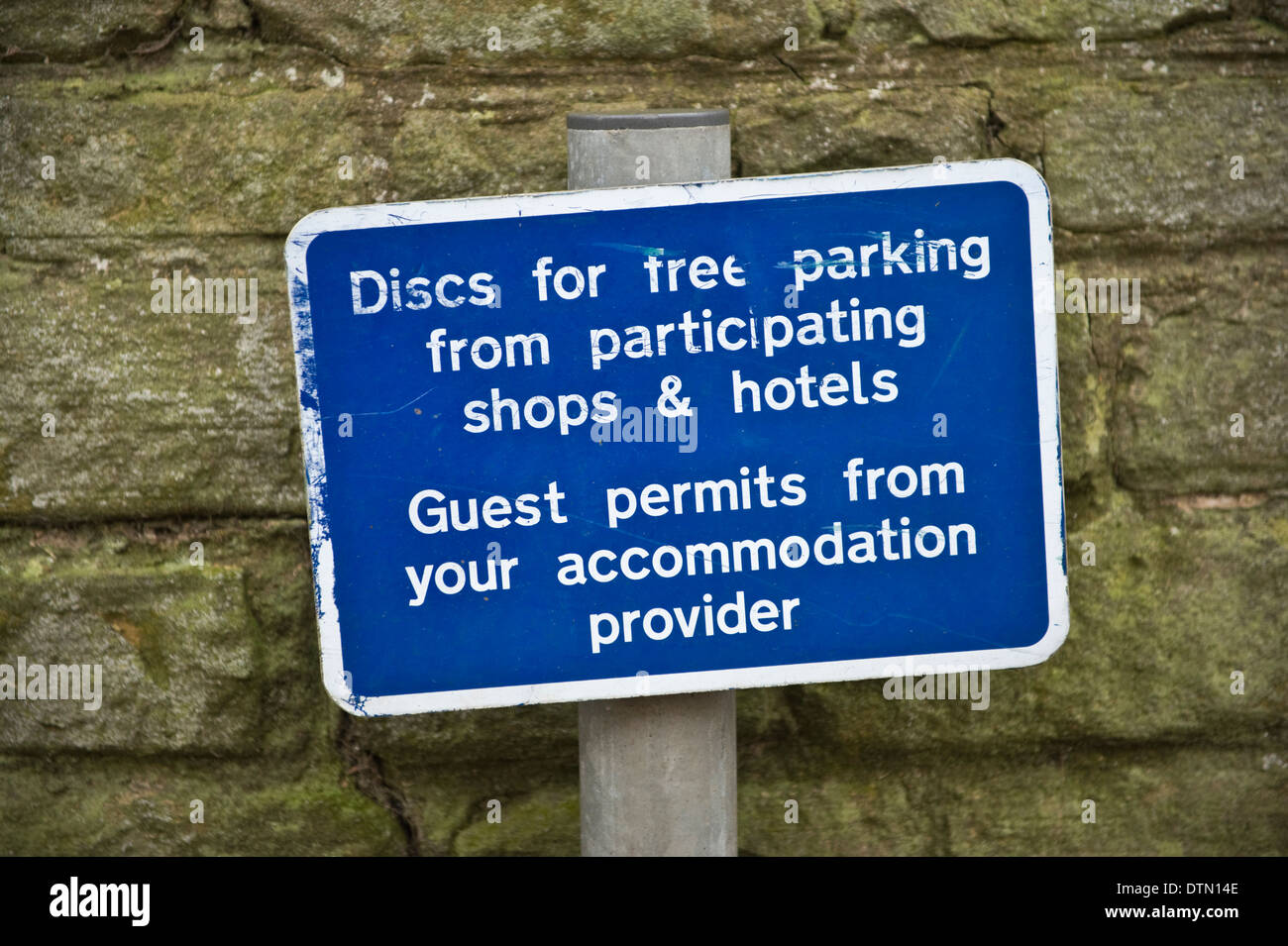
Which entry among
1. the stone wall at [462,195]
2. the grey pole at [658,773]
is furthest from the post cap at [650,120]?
the stone wall at [462,195]

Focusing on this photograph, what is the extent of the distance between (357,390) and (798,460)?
43cm

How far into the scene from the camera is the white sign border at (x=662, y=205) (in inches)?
40.5

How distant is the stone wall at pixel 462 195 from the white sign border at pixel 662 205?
681mm

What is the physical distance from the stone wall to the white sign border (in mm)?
681

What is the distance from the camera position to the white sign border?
3.38ft

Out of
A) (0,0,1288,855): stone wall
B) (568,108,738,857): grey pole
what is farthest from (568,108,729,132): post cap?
(0,0,1288,855): stone wall

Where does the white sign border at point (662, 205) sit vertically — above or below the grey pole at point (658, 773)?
above

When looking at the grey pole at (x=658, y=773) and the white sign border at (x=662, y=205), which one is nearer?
the white sign border at (x=662, y=205)

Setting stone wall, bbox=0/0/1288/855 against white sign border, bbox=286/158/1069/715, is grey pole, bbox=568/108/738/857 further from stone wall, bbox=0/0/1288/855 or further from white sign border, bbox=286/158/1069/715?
stone wall, bbox=0/0/1288/855

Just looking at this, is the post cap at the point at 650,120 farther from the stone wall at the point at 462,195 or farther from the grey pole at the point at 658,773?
the stone wall at the point at 462,195

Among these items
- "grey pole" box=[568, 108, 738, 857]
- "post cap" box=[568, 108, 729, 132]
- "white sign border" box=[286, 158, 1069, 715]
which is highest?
"post cap" box=[568, 108, 729, 132]

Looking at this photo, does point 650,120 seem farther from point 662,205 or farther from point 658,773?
point 658,773

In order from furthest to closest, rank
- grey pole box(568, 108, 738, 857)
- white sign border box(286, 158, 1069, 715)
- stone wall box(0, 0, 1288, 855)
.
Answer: stone wall box(0, 0, 1288, 855) < grey pole box(568, 108, 738, 857) < white sign border box(286, 158, 1069, 715)

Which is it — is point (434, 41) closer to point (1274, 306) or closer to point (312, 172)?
point (312, 172)
